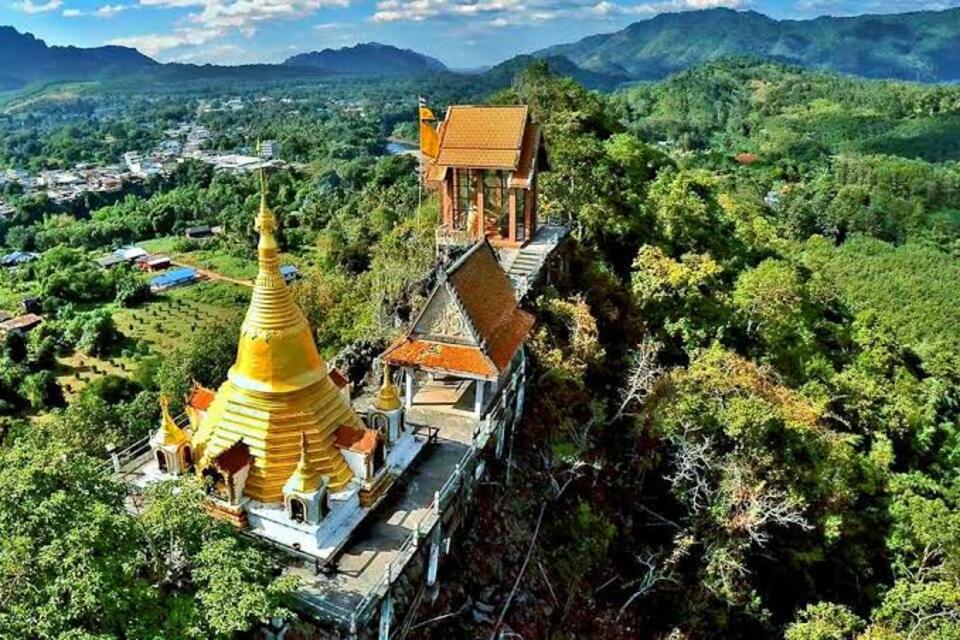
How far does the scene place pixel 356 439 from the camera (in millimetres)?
15445

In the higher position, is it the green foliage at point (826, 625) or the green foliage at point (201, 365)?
the green foliage at point (201, 365)

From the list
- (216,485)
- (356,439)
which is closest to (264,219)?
(356,439)

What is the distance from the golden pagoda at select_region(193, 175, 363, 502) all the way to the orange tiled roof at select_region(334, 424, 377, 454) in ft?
0.64

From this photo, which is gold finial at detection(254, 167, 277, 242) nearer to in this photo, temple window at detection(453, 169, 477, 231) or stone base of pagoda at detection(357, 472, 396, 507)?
stone base of pagoda at detection(357, 472, 396, 507)

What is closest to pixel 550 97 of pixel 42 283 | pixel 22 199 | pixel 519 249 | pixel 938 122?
pixel 519 249

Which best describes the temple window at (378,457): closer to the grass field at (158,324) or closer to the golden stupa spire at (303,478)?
the golden stupa spire at (303,478)

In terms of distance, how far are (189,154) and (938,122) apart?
15256cm

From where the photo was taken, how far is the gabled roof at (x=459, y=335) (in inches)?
760

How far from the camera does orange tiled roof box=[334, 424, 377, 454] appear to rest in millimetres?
15312

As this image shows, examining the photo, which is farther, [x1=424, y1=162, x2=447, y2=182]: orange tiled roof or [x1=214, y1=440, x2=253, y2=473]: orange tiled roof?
[x1=424, y1=162, x2=447, y2=182]: orange tiled roof

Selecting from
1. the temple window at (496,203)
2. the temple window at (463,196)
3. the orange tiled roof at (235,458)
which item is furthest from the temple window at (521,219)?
the orange tiled roof at (235,458)

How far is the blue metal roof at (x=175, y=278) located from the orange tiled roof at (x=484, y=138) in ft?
170

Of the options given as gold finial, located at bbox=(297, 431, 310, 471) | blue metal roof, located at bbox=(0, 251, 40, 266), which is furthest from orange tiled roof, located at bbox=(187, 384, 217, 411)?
blue metal roof, located at bbox=(0, 251, 40, 266)

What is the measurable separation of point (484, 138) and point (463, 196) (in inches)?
98.7
